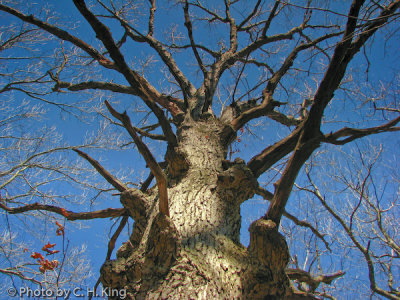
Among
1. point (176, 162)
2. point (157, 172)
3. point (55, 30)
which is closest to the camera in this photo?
point (157, 172)

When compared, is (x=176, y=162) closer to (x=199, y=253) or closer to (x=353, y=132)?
(x=199, y=253)

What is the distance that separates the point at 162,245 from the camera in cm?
138

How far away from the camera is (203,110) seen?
3.22 meters

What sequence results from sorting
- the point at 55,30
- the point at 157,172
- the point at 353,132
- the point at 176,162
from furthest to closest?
1. the point at 55,30
2. the point at 176,162
3. the point at 353,132
4. the point at 157,172

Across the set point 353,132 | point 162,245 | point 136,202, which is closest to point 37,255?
point 136,202

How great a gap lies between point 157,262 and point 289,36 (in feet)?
14.2

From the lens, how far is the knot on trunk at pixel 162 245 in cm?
136

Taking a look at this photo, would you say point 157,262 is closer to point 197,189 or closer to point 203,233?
point 203,233

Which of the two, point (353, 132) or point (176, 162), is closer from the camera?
point (353, 132)

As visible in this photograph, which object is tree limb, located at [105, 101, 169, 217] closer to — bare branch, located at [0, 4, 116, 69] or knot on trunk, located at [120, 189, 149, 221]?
knot on trunk, located at [120, 189, 149, 221]

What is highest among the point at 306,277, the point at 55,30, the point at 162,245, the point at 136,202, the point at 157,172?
the point at 55,30

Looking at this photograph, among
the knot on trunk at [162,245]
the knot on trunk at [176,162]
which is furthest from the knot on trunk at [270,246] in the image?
the knot on trunk at [176,162]

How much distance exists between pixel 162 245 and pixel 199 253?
232 millimetres

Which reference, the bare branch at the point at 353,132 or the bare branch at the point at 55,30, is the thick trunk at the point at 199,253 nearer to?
the bare branch at the point at 353,132
